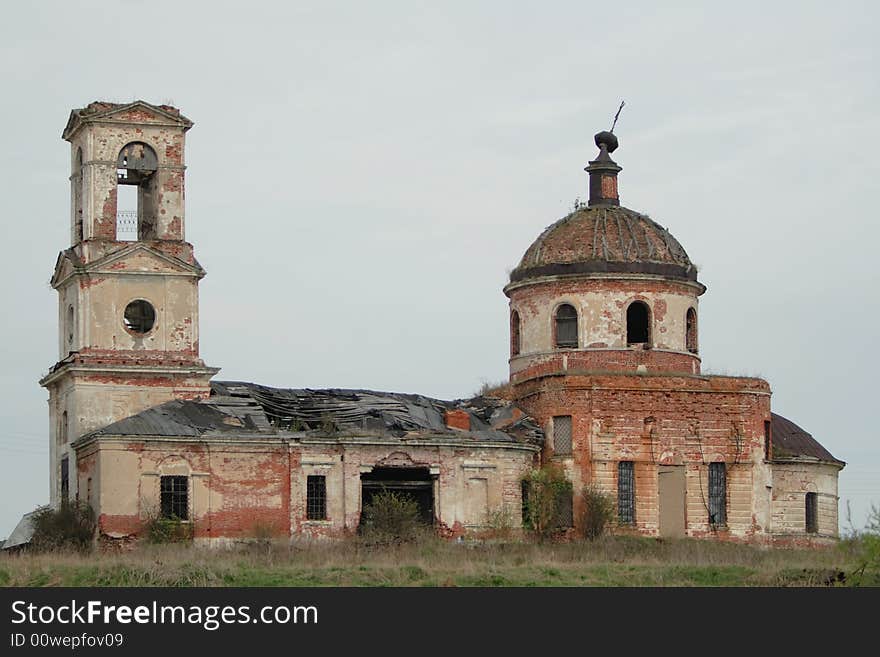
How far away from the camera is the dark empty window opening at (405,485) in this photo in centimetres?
5281

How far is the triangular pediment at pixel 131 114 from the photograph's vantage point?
5353 centimetres

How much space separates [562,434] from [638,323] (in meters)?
3.88

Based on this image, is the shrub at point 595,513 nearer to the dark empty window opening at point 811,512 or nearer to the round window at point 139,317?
the dark empty window opening at point 811,512

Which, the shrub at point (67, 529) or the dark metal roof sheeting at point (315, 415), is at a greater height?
the dark metal roof sheeting at point (315, 415)

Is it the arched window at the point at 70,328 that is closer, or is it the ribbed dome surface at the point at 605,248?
the arched window at the point at 70,328

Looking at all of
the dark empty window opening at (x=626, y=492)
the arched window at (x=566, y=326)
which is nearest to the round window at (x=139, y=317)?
the arched window at (x=566, y=326)

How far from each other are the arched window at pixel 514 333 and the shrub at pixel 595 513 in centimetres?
542

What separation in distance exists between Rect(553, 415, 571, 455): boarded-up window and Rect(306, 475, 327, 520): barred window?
5236 millimetres

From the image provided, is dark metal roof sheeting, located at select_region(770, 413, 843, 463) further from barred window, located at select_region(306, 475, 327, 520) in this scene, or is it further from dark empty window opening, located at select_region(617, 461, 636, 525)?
barred window, located at select_region(306, 475, 327, 520)

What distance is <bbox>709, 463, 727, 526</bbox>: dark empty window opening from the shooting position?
5403 centimetres

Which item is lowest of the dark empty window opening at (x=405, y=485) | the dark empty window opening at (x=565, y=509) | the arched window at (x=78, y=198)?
the dark empty window opening at (x=565, y=509)

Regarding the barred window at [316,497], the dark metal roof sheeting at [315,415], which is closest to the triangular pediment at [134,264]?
the dark metal roof sheeting at [315,415]

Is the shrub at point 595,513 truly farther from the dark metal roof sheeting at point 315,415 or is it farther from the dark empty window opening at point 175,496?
the dark empty window opening at point 175,496
